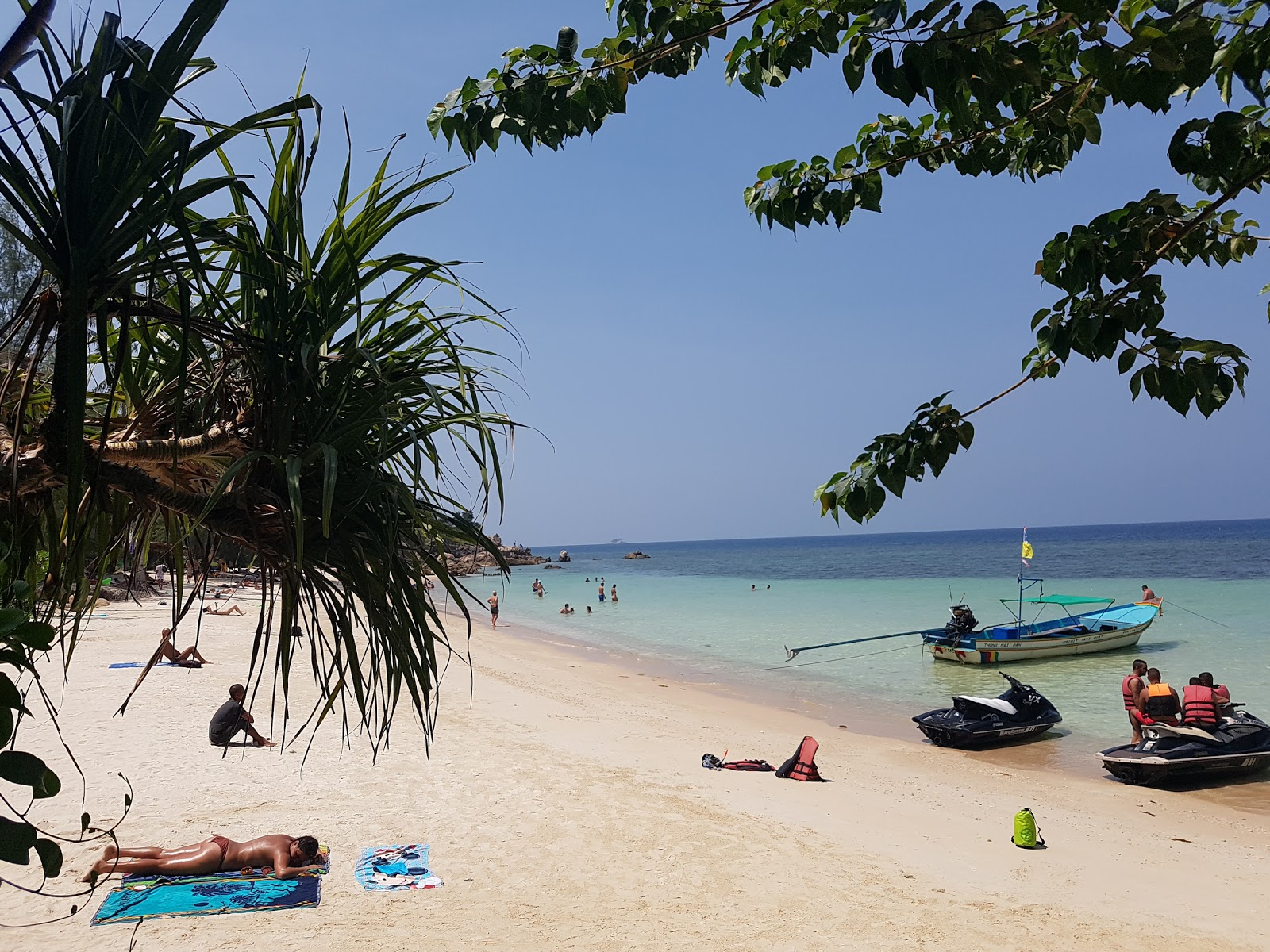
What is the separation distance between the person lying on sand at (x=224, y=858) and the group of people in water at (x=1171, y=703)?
35.0 ft

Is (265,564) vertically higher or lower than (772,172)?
lower

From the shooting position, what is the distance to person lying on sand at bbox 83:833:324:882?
18.6 ft

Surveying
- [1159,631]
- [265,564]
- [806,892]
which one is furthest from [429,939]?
[1159,631]

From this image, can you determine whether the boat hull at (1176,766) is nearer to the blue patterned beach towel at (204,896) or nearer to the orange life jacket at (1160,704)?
the orange life jacket at (1160,704)

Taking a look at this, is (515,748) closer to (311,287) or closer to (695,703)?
(695,703)

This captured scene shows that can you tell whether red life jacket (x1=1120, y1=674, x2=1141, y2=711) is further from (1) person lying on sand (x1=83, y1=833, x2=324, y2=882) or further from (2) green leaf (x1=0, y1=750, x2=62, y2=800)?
(2) green leaf (x1=0, y1=750, x2=62, y2=800)

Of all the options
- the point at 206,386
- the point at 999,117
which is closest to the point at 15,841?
the point at 206,386

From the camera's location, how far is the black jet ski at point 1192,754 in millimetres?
10977

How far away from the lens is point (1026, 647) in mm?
20359

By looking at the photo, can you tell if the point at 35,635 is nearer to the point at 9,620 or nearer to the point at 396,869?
the point at 9,620

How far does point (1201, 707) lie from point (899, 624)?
20518 millimetres

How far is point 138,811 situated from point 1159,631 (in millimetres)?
27727

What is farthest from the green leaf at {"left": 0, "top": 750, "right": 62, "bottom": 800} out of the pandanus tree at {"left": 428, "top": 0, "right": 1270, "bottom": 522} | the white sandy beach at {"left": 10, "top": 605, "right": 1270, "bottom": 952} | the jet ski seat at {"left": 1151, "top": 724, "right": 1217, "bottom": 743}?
the jet ski seat at {"left": 1151, "top": 724, "right": 1217, "bottom": 743}

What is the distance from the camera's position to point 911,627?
30641 millimetres
